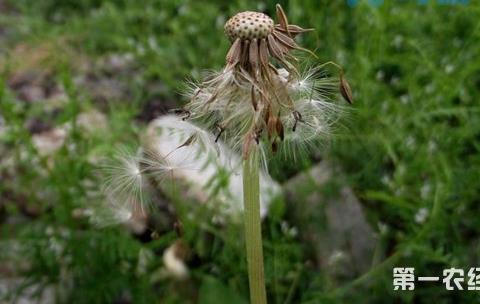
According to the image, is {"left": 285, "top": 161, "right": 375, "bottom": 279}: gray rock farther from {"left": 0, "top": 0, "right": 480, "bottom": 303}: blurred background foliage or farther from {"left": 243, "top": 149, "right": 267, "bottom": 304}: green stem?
{"left": 243, "top": 149, "right": 267, "bottom": 304}: green stem

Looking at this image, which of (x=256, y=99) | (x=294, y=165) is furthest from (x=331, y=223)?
(x=256, y=99)

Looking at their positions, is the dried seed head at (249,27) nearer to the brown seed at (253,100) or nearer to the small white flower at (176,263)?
the brown seed at (253,100)

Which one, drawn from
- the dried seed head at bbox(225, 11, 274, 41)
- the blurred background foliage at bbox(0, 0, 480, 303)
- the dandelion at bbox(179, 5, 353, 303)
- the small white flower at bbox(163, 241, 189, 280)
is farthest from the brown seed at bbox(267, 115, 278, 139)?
the small white flower at bbox(163, 241, 189, 280)

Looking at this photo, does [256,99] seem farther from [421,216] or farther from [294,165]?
[421,216]

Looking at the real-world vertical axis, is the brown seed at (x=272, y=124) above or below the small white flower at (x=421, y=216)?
above

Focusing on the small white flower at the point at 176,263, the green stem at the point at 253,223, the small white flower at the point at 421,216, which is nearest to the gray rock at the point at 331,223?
the small white flower at the point at 421,216

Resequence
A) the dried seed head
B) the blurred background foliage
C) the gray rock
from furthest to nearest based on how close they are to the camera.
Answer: the gray rock < the blurred background foliage < the dried seed head

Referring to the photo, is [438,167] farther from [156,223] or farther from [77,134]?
[77,134]

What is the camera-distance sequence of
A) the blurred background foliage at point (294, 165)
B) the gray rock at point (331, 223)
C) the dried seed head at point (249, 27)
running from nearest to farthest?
1. the dried seed head at point (249, 27)
2. the blurred background foliage at point (294, 165)
3. the gray rock at point (331, 223)
